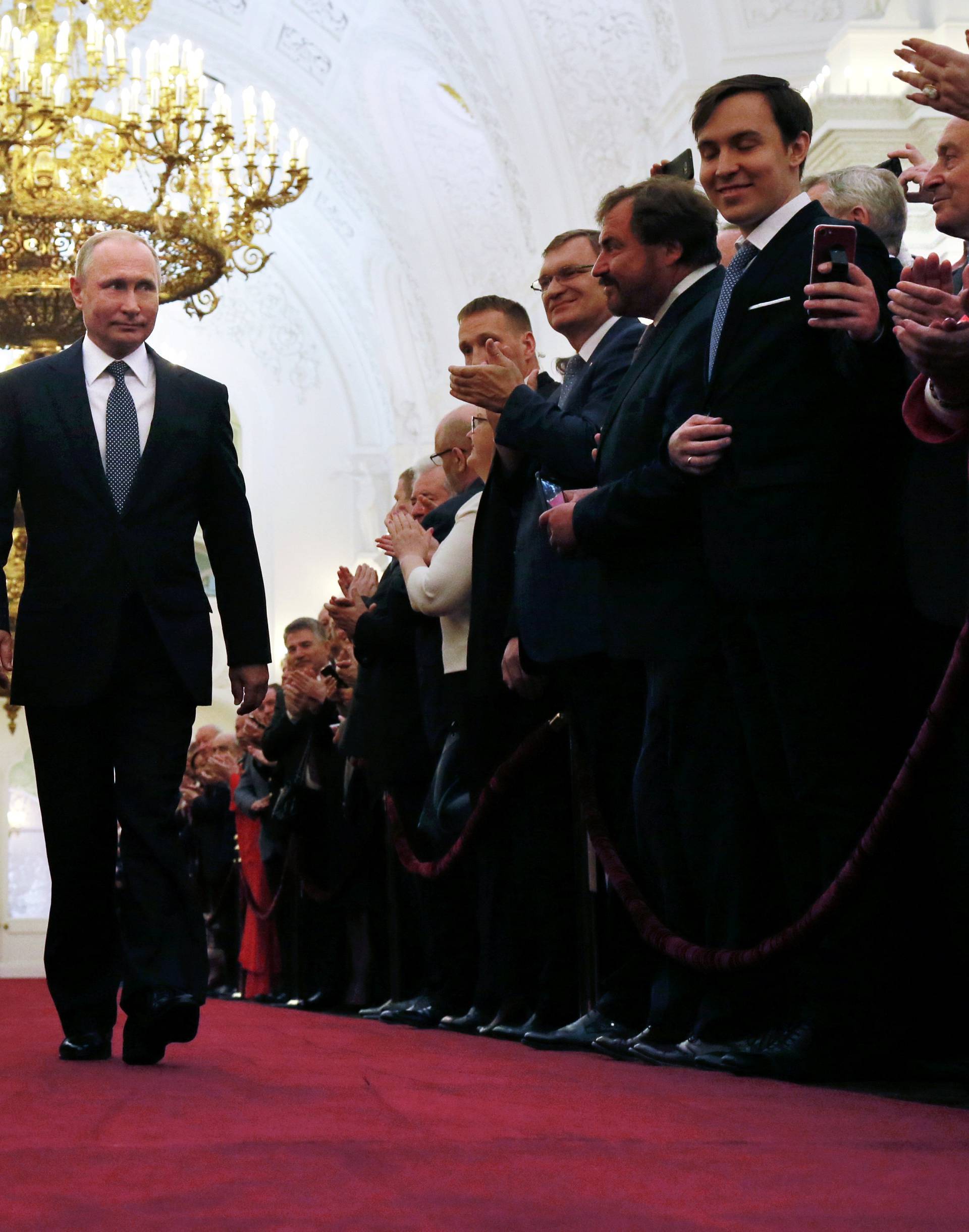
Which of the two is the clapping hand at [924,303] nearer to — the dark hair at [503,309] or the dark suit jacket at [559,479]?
the dark suit jacket at [559,479]

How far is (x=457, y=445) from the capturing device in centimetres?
550

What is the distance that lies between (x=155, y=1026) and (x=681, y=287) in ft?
6.08

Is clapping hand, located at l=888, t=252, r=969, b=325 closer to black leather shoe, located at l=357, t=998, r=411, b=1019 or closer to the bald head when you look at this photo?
the bald head

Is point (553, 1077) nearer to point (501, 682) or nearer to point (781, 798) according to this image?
point (781, 798)

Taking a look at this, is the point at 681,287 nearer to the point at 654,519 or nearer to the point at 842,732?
the point at 654,519

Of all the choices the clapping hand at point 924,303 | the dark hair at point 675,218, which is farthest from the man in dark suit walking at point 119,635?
the clapping hand at point 924,303

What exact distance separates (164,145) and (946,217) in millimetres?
9091

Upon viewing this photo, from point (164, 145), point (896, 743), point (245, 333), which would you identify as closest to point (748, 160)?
point (896, 743)

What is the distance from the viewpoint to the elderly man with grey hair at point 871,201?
402 centimetres

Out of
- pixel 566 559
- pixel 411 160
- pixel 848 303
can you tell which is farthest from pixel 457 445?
pixel 411 160

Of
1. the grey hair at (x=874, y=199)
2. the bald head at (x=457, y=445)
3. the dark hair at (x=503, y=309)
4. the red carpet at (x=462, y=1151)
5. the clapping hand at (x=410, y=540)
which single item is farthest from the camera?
the bald head at (x=457, y=445)

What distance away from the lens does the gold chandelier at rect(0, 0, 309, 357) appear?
11.2 meters

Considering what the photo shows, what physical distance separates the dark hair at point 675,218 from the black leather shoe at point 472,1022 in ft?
6.75

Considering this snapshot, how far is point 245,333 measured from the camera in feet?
69.8
